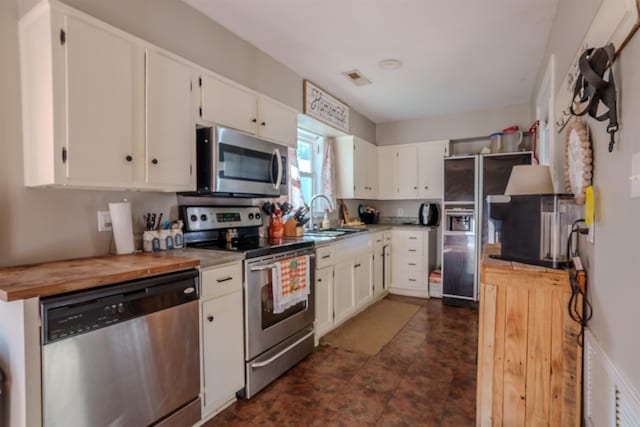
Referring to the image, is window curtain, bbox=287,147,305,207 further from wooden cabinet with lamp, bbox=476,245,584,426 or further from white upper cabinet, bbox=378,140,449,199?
wooden cabinet with lamp, bbox=476,245,584,426

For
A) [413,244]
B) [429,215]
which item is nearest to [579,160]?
[413,244]

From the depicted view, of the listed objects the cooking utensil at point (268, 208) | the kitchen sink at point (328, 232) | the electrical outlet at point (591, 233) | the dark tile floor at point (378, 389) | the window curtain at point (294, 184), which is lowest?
the dark tile floor at point (378, 389)

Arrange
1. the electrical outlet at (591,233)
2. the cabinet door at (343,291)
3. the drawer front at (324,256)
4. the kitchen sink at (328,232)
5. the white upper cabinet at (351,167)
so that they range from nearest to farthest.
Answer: the electrical outlet at (591,233) → the drawer front at (324,256) → the cabinet door at (343,291) → the kitchen sink at (328,232) → the white upper cabinet at (351,167)

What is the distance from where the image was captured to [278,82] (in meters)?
2.94

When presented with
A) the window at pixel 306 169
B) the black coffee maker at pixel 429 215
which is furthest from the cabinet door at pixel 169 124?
the black coffee maker at pixel 429 215

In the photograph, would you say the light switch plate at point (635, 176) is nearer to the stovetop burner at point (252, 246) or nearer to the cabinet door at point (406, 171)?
the stovetop burner at point (252, 246)

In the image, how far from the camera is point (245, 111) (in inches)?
96.6

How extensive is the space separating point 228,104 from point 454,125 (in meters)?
3.34

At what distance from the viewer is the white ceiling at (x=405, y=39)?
84.1 inches

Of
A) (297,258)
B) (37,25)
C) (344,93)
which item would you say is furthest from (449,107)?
(37,25)

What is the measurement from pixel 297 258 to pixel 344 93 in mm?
2216

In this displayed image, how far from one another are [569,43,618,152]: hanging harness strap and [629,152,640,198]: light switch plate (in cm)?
17

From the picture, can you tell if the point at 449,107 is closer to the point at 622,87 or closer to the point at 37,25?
the point at 622,87

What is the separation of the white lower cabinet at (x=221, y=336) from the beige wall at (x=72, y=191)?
0.64m
